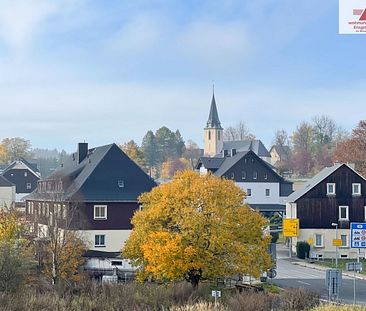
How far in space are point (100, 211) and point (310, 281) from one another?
17609mm

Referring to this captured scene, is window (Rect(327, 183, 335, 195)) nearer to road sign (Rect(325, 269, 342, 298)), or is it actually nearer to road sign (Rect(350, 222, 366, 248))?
road sign (Rect(325, 269, 342, 298))

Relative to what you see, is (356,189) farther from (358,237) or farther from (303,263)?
(358,237)

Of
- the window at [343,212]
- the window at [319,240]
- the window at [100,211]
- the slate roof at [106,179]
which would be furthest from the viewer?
the window at [343,212]

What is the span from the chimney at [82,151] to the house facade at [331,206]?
18.4 meters

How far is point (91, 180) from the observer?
55156 millimetres

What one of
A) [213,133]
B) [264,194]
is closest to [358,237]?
[264,194]

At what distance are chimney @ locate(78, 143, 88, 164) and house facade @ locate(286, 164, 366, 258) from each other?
18.4 metres

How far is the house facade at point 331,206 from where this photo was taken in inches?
2356

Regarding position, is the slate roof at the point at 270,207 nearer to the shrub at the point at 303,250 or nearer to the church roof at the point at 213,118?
the shrub at the point at 303,250

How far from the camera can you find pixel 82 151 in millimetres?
62406

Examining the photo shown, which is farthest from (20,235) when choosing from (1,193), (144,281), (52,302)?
(1,193)

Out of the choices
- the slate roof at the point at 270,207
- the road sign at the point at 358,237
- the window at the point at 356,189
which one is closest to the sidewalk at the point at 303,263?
the window at the point at 356,189

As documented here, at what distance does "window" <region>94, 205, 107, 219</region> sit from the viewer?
5353 centimetres

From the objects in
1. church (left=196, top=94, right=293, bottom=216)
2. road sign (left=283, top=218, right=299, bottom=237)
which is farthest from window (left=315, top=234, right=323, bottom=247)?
church (left=196, top=94, right=293, bottom=216)
